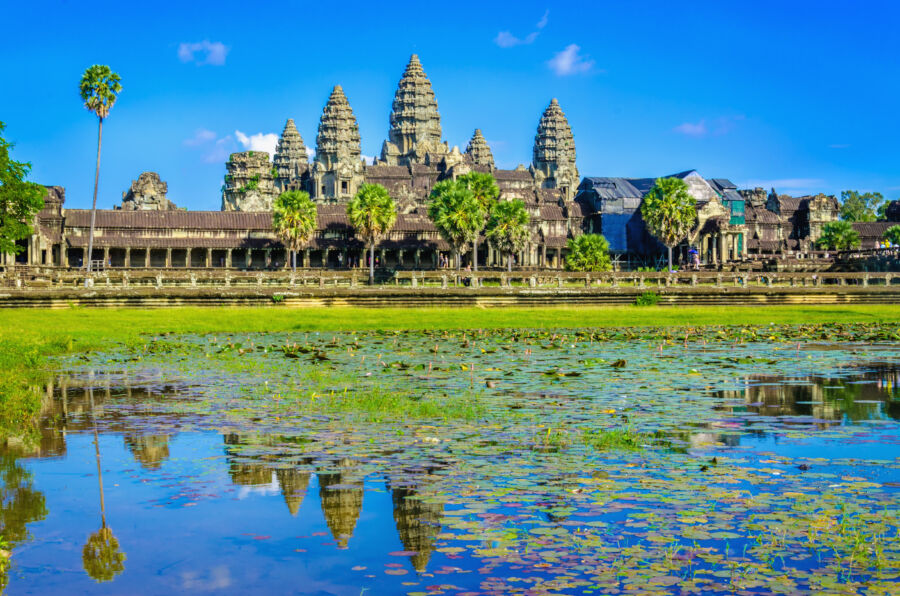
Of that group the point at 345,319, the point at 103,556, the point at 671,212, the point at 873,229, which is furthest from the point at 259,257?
the point at 103,556

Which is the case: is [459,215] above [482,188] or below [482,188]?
below

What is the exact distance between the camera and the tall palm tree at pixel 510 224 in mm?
87606

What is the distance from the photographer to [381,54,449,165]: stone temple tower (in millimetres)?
160875

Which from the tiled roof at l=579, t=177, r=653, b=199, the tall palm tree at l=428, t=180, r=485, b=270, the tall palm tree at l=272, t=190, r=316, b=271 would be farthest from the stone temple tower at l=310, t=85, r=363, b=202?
the tall palm tree at l=428, t=180, r=485, b=270

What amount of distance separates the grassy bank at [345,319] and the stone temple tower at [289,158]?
13373 centimetres

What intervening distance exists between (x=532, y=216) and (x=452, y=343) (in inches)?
3695

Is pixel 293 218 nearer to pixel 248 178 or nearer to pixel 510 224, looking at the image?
pixel 510 224

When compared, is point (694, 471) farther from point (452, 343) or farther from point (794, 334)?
point (794, 334)

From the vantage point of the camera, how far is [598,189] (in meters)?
125

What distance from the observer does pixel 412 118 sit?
161625 millimetres

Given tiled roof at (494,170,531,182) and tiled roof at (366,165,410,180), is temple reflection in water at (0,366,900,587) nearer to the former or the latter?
tiled roof at (366,165,410,180)

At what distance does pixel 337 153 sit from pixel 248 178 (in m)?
13.8

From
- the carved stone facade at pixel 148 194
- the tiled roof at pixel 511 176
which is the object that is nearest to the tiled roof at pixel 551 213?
the tiled roof at pixel 511 176

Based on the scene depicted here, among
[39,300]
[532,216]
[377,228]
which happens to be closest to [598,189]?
[532,216]
